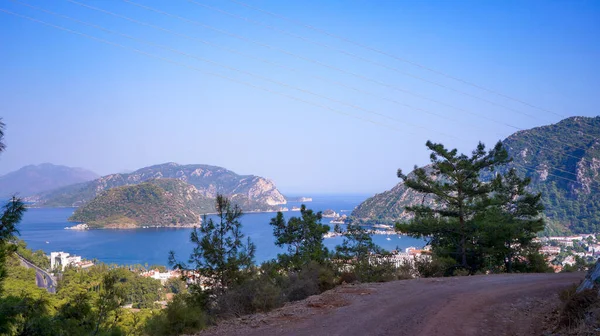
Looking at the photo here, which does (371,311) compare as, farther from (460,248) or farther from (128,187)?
(128,187)

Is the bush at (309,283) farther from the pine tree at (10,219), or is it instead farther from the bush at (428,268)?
the pine tree at (10,219)

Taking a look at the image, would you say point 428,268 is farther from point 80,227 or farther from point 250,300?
point 80,227

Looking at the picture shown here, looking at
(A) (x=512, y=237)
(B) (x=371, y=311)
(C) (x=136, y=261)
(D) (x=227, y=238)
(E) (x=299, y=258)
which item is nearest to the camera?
(B) (x=371, y=311)

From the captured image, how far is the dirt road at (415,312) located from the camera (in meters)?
6.54

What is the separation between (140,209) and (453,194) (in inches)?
4797

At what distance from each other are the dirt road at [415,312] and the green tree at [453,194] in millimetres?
8993

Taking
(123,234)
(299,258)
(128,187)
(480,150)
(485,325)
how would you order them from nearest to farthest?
(485,325), (299,258), (480,150), (123,234), (128,187)

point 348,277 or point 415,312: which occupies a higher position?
point 415,312

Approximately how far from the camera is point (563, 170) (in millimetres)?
52531

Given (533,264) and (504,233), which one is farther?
(533,264)

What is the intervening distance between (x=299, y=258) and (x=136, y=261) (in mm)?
67707

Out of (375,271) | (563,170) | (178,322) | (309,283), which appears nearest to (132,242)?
(563,170)

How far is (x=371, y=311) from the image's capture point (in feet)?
25.6

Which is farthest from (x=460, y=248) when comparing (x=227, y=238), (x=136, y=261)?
(x=136, y=261)
